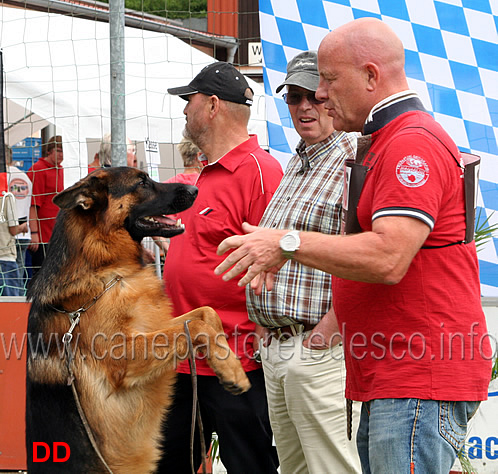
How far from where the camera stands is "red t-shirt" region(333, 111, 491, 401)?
75.7 inches

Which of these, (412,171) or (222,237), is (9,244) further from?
(412,171)

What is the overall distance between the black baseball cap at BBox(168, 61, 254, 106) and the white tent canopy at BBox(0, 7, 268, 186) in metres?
2.84

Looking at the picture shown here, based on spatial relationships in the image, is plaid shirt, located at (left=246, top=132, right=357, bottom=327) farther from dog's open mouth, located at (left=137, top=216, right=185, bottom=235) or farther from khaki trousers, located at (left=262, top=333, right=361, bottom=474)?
dog's open mouth, located at (left=137, top=216, right=185, bottom=235)

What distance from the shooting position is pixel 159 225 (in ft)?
11.3

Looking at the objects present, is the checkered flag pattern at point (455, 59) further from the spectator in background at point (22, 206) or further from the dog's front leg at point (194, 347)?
the spectator in background at point (22, 206)

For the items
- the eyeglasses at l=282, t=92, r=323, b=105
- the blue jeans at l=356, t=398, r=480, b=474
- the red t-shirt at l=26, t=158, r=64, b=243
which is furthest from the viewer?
the red t-shirt at l=26, t=158, r=64, b=243

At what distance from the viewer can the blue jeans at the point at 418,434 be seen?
1989 millimetres

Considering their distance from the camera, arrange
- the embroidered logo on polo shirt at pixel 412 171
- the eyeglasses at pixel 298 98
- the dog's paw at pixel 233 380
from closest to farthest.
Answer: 1. the embroidered logo on polo shirt at pixel 412 171
2. the dog's paw at pixel 233 380
3. the eyeglasses at pixel 298 98

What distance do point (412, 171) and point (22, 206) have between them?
19.8 ft

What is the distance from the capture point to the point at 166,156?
7160 millimetres

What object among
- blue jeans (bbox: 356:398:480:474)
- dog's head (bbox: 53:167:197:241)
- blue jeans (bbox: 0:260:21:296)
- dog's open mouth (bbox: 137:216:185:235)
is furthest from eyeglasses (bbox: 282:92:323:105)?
blue jeans (bbox: 0:260:21:296)

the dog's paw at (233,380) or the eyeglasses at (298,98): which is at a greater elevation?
the eyeglasses at (298,98)

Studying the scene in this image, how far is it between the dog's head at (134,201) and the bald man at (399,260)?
57.1 inches

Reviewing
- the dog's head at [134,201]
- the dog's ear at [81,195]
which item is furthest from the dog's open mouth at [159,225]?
the dog's ear at [81,195]
